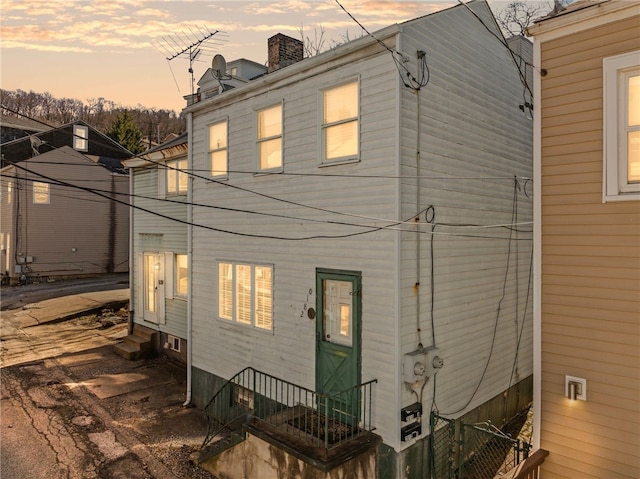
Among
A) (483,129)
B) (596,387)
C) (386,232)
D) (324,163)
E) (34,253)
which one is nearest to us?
(596,387)

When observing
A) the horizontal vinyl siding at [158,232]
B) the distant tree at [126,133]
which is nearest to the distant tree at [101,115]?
the distant tree at [126,133]

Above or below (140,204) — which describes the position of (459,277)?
below

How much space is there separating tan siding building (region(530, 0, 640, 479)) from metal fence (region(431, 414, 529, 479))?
153 cm

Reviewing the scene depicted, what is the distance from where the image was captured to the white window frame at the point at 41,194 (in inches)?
1146

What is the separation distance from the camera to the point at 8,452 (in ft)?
29.9

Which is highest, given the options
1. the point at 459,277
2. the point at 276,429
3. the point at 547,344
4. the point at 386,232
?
the point at 386,232

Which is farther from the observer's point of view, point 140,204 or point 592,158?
point 140,204

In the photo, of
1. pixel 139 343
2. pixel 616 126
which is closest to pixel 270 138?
pixel 616 126

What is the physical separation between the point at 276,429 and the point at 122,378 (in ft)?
27.0

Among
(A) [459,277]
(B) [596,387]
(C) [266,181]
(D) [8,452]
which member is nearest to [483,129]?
(A) [459,277]

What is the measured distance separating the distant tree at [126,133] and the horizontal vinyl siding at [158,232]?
1723 inches

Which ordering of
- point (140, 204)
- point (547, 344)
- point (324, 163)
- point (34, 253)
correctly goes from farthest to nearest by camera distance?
point (34, 253)
point (140, 204)
point (324, 163)
point (547, 344)

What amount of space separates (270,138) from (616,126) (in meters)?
6.29

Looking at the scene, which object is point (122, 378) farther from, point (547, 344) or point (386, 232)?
point (547, 344)
